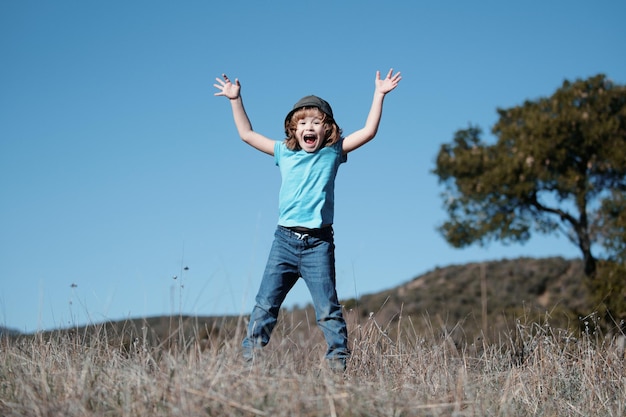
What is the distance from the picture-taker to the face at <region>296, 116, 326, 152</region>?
5617 millimetres

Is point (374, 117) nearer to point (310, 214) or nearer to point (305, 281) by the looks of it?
point (310, 214)

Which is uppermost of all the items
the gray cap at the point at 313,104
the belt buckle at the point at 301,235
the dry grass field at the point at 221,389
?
the gray cap at the point at 313,104

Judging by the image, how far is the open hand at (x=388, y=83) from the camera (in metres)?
5.83

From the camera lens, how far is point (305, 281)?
539cm

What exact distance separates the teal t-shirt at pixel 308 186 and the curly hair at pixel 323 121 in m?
0.05

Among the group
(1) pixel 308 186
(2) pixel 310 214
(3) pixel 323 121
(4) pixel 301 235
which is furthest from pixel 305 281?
(3) pixel 323 121

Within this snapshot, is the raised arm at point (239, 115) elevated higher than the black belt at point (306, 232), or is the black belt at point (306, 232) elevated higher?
the raised arm at point (239, 115)

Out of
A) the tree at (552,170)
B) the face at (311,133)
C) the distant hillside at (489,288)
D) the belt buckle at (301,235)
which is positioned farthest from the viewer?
the distant hillside at (489,288)

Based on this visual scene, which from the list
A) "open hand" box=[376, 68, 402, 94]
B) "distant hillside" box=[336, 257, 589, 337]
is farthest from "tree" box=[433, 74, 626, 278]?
"open hand" box=[376, 68, 402, 94]

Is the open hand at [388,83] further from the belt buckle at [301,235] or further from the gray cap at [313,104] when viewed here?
the belt buckle at [301,235]

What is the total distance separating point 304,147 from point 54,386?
2.75 metres

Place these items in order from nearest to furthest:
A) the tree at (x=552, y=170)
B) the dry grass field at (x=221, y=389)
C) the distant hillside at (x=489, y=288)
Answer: the dry grass field at (x=221, y=389)
the tree at (x=552, y=170)
the distant hillside at (x=489, y=288)

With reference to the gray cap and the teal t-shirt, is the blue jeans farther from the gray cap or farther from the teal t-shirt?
the gray cap

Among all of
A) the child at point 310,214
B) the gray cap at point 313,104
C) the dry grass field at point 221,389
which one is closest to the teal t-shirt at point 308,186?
the child at point 310,214
